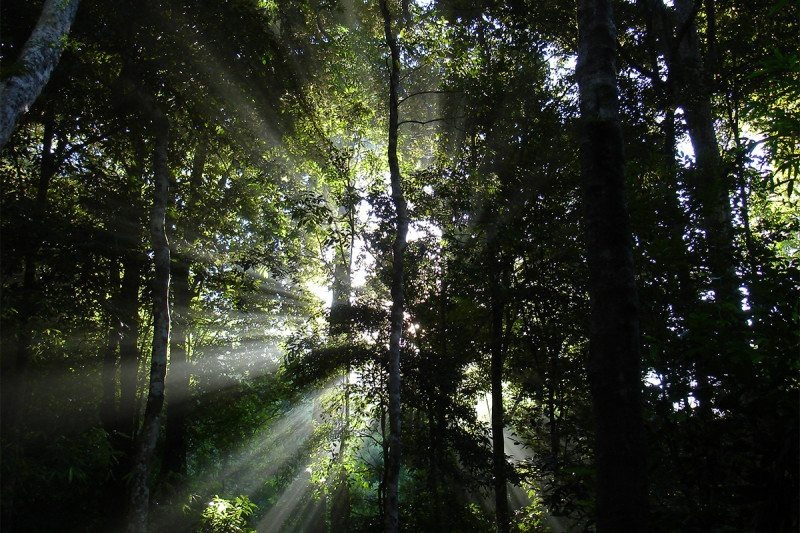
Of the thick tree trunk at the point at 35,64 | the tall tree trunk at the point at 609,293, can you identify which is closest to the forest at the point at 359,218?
the thick tree trunk at the point at 35,64

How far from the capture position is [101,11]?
8102 mm

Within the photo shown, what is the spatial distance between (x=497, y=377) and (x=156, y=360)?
21.0ft

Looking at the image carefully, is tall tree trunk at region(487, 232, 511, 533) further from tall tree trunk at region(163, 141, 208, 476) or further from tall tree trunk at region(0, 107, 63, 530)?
tall tree trunk at region(0, 107, 63, 530)

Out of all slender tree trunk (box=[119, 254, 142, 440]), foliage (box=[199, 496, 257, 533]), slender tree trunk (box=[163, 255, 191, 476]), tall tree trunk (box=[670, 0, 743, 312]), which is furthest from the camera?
slender tree trunk (box=[163, 255, 191, 476])

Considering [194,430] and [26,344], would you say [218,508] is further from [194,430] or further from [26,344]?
[194,430]

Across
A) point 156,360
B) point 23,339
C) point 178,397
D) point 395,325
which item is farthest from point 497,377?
point 178,397

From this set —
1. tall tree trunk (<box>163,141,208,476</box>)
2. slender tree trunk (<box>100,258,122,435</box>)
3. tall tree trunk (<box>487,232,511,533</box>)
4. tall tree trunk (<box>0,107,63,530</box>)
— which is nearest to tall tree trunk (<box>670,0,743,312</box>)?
tall tree trunk (<box>487,232,511,533</box>)

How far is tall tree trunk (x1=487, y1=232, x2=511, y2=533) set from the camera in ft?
29.5

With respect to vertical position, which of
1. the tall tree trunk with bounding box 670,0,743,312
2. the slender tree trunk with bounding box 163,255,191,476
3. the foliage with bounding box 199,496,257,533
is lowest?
the foliage with bounding box 199,496,257,533

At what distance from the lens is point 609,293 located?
10.0 feet

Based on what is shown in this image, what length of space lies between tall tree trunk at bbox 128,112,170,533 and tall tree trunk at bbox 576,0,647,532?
686cm

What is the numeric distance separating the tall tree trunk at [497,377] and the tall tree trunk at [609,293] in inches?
241

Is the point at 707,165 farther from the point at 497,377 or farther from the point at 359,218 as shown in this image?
the point at 359,218

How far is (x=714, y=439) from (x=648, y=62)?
10.4 m
